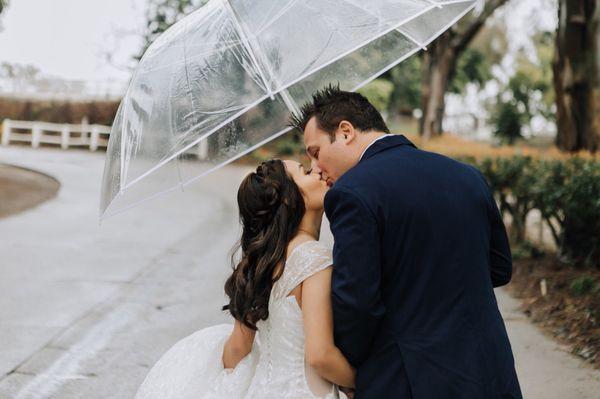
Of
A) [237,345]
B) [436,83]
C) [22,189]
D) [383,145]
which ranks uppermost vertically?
[383,145]

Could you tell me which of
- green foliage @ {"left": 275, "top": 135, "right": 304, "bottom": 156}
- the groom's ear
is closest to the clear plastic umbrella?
the groom's ear

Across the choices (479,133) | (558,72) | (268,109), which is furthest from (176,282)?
(479,133)

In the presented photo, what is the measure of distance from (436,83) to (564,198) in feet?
62.5

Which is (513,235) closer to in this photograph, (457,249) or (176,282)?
(176,282)

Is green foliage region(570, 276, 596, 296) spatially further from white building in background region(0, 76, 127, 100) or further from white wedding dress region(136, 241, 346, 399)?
white building in background region(0, 76, 127, 100)

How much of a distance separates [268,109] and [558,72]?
10.6m

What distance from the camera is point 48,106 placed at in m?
43.4

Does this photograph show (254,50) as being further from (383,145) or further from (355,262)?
(355,262)

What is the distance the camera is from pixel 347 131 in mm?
2818

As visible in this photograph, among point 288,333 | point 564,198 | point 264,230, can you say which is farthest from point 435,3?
point 564,198

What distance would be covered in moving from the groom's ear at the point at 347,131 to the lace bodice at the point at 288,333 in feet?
1.34

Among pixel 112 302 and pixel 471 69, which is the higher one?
pixel 471 69

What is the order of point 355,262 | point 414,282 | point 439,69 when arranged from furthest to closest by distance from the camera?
point 439,69 → point 414,282 → point 355,262

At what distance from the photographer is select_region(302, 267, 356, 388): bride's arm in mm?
2682
